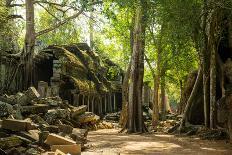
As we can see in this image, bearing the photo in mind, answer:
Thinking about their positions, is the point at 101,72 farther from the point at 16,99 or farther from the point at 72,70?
the point at 16,99

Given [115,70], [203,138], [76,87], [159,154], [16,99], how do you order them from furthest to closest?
[115,70] < [76,87] < [203,138] < [16,99] < [159,154]

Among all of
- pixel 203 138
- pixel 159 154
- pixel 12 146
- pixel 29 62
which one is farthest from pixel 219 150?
pixel 29 62

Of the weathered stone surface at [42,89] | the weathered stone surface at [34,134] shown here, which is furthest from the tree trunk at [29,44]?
the weathered stone surface at [34,134]

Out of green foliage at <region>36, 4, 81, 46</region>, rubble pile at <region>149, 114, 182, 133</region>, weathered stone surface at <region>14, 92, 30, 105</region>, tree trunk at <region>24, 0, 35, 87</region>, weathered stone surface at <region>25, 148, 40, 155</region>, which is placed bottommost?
rubble pile at <region>149, 114, 182, 133</region>

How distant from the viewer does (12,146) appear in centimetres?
853

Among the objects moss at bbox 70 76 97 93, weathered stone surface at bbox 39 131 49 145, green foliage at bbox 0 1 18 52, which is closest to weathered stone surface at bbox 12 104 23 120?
weathered stone surface at bbox 39 131 49 145

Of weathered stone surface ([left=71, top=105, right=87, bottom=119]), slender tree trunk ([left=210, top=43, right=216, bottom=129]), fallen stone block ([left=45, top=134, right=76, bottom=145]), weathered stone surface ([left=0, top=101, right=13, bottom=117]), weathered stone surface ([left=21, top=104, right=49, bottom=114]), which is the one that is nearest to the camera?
fallen stone block ([left=45, top=134, right=76, bottom=145])

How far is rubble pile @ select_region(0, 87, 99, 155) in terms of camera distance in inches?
334

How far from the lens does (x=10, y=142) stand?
8.53 m

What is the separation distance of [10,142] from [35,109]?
4.83 meters

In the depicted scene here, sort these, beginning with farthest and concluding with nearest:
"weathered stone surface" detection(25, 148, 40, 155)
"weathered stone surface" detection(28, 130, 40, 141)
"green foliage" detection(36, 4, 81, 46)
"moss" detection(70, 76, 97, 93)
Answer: "green foliage" detection(36, 4, 81, 46) < "moss" detection(70, 76, 97, 93) < "weathered stone surface" detection(28, 130, 40, 141) < "weathered stone surface" detection(25, 148, 40, 155)

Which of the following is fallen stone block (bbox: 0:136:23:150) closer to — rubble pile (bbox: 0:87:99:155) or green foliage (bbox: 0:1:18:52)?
rubble pile (bbox: 0:87:99:155)

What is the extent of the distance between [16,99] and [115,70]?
18.2m

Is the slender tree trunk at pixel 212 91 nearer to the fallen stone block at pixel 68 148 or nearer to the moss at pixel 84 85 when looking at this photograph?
the fallen stone block at pixel 68 148
